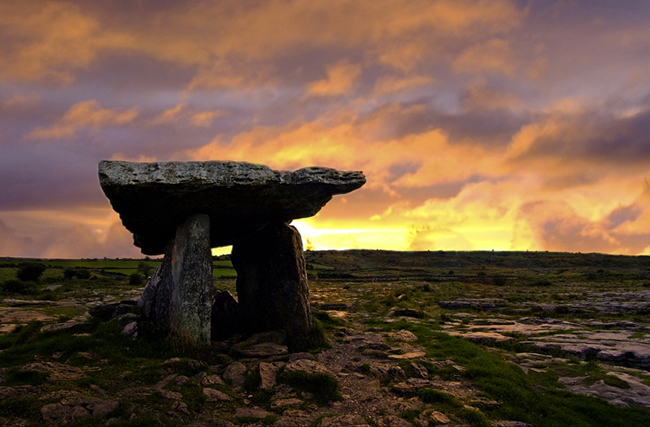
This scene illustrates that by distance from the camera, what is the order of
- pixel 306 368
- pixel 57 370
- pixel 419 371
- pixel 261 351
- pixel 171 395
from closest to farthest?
pixel 171 395 < pixel 57 370 < pixel 306 368 < pixel 419 371 < pixel 261 351

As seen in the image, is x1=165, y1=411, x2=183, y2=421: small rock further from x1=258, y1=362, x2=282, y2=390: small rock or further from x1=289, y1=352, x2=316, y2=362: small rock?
x1=289, y1=352, x2=316, y2=362: small rock

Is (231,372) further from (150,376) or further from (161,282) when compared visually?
(161,282)

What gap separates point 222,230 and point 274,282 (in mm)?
3179

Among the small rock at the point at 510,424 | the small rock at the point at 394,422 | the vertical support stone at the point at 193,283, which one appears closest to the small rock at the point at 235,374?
the vertical support stone at the point at 193,283

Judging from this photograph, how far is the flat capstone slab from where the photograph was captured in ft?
34.4

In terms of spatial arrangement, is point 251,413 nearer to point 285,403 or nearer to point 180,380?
point 285,403

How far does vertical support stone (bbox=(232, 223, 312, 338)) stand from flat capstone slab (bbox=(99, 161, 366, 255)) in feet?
3.45

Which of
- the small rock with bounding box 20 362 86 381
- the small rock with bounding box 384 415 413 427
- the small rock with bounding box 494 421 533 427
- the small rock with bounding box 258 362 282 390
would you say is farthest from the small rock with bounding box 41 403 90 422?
the small rock with bounding box 494 421 533 427

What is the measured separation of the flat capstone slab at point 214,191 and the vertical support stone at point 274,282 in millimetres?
1051

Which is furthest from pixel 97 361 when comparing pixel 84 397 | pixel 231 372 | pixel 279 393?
pixel 279 393

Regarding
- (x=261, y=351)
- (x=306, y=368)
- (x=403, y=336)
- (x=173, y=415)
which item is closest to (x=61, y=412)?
(x=173, y=415)

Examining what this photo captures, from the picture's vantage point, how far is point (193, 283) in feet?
38.4

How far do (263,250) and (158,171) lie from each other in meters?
5.37

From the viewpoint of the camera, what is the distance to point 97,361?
371 inches
